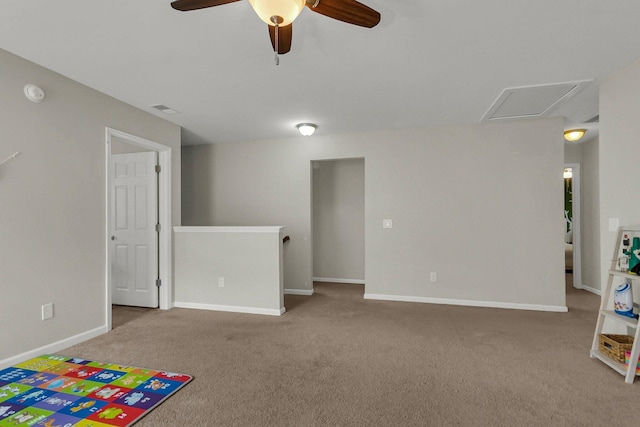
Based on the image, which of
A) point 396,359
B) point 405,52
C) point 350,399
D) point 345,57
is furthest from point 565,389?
point 345,57

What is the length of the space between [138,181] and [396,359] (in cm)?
374

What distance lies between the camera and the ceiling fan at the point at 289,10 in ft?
5.06

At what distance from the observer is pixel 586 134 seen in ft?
16.2

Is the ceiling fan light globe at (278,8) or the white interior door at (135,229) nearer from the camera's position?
the ceiling fan light globe at (278,8)

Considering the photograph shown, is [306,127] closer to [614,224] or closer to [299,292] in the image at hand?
[299,292]

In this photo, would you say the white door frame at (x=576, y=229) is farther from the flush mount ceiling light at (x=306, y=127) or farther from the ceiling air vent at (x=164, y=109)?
the ceiling air vent at (x=164, y=109)

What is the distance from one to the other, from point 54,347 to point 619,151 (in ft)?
16.8

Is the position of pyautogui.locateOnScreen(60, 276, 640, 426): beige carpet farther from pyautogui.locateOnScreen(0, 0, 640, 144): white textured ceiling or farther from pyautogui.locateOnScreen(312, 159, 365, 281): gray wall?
pyautogui.locateOnScreen(0, 0, 640, 144): white textured ceiling

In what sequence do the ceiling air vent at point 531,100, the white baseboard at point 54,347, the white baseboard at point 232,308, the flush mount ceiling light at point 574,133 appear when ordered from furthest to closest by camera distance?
the flush mount ceiling light at point 574,133 < the white baseboard at point 232,308 < the ceiling air vent at point 531,100 < the white baseboard at point 54,347

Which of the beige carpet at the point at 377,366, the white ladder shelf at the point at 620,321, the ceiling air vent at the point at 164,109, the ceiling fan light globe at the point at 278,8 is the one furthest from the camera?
the ceiling air vent at the point at 164,109

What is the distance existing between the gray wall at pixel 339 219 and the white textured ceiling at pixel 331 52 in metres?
2.34

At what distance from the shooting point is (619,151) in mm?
2887

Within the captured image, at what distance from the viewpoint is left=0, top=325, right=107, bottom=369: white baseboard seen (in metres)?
2.60

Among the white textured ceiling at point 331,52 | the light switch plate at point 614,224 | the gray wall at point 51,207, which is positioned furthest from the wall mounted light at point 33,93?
the light switch plate at point 614,224
